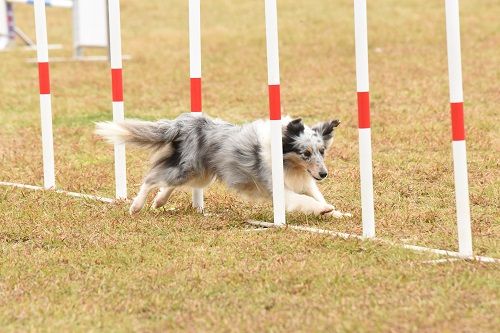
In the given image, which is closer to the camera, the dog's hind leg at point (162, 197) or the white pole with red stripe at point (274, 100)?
the white pole with red stripe at point (274, 100)

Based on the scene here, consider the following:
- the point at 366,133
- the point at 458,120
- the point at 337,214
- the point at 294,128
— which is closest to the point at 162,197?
the point at 294,128

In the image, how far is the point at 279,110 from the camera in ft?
21.1

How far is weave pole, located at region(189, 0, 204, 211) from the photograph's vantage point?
682cm

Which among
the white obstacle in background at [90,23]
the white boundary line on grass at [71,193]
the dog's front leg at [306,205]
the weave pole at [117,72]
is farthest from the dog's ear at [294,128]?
→ the white obstacle in background at [90,23]

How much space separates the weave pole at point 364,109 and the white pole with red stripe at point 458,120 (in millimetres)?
562

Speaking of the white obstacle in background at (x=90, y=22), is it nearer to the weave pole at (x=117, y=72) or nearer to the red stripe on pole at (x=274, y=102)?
the weave pole at (x=117, y=72)

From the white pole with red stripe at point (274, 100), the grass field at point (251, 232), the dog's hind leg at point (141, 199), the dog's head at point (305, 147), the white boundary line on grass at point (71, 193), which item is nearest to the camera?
the grass field at point (251, 232)

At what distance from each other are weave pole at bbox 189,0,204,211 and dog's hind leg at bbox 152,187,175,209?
18 centimetres

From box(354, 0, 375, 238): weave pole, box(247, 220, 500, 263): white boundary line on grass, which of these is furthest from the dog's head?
box(354, 0, 375, 238): weave pole

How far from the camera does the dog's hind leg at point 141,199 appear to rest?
7.05m

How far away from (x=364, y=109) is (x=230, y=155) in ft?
3.88

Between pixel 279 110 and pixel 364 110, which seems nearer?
pixel 364 110

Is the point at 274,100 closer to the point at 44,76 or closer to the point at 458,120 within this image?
the point at 458,120

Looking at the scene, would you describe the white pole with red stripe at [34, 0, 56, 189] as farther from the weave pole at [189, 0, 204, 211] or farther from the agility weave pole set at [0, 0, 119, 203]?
the weave pole at [189, 0, 204, 211]
